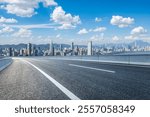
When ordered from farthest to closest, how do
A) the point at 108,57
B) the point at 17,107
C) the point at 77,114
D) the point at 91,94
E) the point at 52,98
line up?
the point at 108,57
the point at 91,94
the point at 52,98
the point at 17,107
the point at 77,114

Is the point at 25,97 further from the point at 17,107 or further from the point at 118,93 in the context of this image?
the point at 118,93

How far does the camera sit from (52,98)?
7938 mm

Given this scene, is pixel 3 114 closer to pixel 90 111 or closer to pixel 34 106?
pixel 34 106

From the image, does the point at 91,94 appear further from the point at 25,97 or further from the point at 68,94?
the point at 25,97

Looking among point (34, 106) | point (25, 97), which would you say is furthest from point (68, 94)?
point (34, 106)

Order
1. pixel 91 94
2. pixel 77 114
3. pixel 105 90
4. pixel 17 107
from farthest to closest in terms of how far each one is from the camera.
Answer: pixel 105 90, pixel 91 94, pixel 17 107, pixel 77 114

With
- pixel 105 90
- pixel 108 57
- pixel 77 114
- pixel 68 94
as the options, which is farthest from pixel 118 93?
pixel 108 57

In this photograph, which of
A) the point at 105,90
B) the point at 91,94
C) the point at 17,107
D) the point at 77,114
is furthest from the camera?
the point at 105,90

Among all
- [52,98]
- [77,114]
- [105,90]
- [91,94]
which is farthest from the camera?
[105,90]

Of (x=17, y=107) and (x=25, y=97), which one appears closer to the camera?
(x=17, y=107)

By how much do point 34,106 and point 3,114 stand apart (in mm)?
747

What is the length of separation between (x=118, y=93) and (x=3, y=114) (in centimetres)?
357

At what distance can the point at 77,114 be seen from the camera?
6.24 m

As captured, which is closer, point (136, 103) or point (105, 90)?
point (136, 103)
